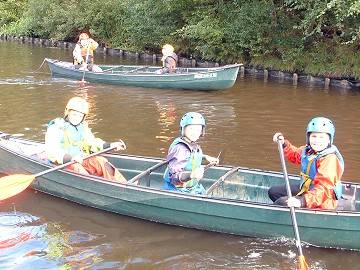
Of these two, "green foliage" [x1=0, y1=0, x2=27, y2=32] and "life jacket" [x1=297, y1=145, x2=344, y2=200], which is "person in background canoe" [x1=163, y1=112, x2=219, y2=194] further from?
"green foliage" [x1=0, y1=0, x2=27, y2=32]

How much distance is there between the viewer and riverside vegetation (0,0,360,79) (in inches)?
726

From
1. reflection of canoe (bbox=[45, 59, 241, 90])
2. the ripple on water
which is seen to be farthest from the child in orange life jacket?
the ripple on water

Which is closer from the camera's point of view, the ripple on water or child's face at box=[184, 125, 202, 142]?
the ripple on water

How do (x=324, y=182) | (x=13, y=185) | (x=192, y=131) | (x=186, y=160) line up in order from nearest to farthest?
(x=324, y=182)
(x=192, y=131)
(x=186, y=160)
(x=13, y=185)

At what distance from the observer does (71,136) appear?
8203 mm

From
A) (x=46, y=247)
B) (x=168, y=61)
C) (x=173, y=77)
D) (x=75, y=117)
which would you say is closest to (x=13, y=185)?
(x=46, y=247)

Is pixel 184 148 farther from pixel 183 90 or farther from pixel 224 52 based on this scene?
pixel 224 52

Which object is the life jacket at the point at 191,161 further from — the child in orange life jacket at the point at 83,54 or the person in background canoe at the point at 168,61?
the child in orange life jacket at the point at 83,54

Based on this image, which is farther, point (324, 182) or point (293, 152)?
point (293, 152)

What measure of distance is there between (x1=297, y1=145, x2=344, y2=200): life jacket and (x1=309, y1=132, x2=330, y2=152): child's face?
6cm

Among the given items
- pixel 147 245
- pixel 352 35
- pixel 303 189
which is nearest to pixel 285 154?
pixel 303 189

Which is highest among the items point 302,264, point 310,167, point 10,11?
point 10,11

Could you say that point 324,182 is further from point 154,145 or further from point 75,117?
point 154,145

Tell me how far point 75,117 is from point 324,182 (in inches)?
141
